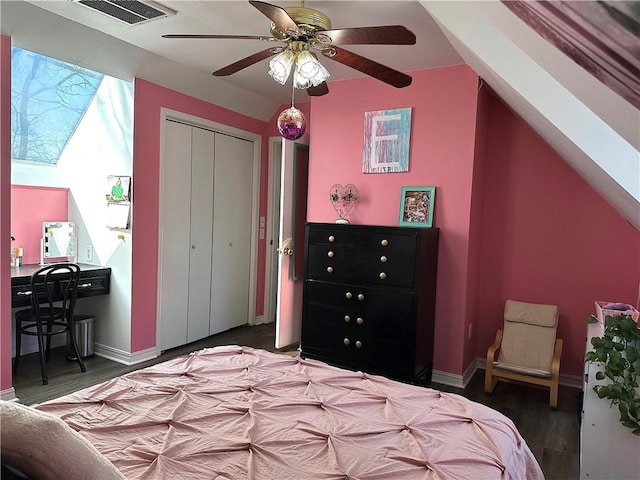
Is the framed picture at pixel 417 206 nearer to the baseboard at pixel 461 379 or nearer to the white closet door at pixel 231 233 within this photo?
the baseboard at pixel 461 379

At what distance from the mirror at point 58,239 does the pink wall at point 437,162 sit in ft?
7.99

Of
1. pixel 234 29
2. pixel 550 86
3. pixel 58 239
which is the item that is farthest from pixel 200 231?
pixel 550 86

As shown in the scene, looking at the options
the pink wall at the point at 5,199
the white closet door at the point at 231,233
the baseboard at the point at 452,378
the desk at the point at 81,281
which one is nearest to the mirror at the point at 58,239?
the desk at the point at 81,281

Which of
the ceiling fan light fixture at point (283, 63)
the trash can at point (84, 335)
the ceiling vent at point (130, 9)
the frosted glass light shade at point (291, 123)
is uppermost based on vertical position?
the ceiling vent at point (130, 9)

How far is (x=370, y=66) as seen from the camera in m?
2.15

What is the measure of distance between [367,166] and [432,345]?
1.57 meters

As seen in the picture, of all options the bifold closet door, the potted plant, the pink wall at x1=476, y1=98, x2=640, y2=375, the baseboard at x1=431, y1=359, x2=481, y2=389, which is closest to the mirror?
the bifold closet door

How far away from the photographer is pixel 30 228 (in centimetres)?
395

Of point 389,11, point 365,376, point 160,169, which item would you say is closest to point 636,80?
point 365,376

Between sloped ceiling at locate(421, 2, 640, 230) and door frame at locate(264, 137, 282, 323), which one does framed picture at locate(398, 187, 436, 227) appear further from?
door frame at locate(264, 137, 282, 323)

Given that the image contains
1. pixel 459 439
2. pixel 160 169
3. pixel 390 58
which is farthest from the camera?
pixel 160 169

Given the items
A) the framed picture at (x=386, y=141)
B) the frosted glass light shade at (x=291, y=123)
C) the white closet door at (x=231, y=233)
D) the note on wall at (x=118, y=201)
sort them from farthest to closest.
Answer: the white closet door at (x=231, y=233)
the note on wall at (x=118, y=201)
the framed picture at (x=386, y=141)
the frosted glass light shade at (x=291, y=123)

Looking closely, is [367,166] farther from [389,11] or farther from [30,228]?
[30,228]

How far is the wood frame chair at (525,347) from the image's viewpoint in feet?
10.7
